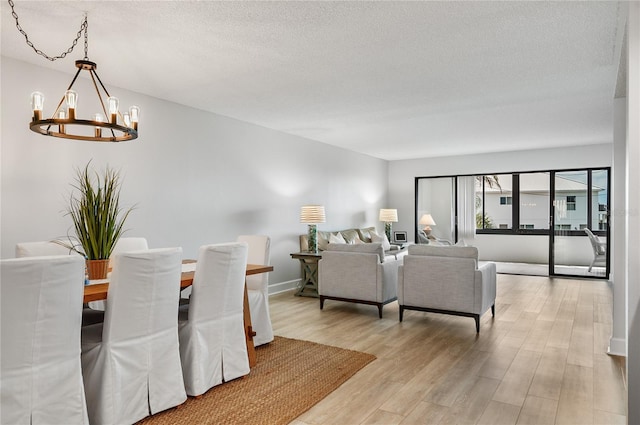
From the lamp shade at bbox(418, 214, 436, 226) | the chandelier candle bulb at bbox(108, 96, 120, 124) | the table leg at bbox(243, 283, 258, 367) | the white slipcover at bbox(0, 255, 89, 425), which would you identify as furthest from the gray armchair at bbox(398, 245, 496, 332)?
the lamp shade at bbox(418, 214, 436, 226)

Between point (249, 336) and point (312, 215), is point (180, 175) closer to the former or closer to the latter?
point (312, 215)

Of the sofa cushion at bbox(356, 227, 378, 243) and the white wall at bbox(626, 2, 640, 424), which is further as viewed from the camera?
the sofa cushion at bbox(356, 227, 378, 243)

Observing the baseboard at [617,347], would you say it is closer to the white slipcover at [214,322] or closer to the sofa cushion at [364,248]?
the sofa cushion at [364,248]

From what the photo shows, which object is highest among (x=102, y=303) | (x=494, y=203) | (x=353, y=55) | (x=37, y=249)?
(x=353, y=55)

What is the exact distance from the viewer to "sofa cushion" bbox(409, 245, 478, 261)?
4246 millimetres

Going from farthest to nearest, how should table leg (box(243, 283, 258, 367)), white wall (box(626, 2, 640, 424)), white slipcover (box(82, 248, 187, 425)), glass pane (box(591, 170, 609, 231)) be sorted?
glass pane (box(591, 170, 609, 231)) → table leg (box(243, 283, 258, 367)) → white slipcover (box(82, 248, 187, 425)) → white wall (box(626, 2, 640, 424))

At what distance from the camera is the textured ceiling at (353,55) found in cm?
268

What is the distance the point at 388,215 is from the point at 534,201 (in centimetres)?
304

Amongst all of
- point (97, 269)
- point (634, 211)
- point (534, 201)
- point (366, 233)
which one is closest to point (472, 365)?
point (634, 211)

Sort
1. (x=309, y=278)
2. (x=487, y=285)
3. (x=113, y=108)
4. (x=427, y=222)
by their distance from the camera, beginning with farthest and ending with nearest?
(x=427, y=222)
(x=309, y=278)
(x=487, y=285)
(x=113, y=108)

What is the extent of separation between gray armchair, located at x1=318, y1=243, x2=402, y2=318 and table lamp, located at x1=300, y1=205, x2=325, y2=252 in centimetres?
116

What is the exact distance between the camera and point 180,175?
193 inches

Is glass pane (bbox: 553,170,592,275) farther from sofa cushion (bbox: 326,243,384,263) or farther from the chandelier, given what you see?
the chandelier

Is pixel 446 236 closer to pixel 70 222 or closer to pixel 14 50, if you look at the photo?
pixel 70 222
